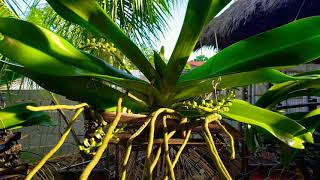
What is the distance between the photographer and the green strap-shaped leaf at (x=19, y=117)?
3.26 feet

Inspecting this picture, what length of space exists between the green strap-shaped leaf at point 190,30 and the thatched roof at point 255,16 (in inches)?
142

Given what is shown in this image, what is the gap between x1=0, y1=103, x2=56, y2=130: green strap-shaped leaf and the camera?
3.26 feet

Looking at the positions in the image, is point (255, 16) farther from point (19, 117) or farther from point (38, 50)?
point (38, 50)

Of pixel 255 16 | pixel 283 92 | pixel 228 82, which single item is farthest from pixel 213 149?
pixel 255 16

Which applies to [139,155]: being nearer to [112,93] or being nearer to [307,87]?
[112,93]

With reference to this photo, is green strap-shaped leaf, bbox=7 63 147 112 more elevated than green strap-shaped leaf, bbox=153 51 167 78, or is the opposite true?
green strap-shaped leaf, bbox=153 51 167 78

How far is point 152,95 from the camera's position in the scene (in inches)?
32.7

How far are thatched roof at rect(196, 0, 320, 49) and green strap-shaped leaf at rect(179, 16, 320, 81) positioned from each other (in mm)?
3542

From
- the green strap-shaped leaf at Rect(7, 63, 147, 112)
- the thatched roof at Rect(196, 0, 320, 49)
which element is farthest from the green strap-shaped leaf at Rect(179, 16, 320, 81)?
the thatched roof at Rect(196, 0, 320, 49)

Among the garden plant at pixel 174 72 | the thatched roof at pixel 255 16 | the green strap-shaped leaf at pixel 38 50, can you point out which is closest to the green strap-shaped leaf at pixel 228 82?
the garden plant at pixel 174 72

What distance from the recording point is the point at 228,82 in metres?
0.83

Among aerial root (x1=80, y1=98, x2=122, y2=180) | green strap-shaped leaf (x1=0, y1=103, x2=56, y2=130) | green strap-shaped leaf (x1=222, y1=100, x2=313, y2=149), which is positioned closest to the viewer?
aerial root (x1=80, y1=98, x2=122, y2=180)

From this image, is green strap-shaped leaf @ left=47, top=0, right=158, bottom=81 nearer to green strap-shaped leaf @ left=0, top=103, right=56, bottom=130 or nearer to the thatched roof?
green strap-shaped leaf @ left=0, top=103, right=56, bottom=130

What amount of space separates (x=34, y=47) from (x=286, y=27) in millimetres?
440
